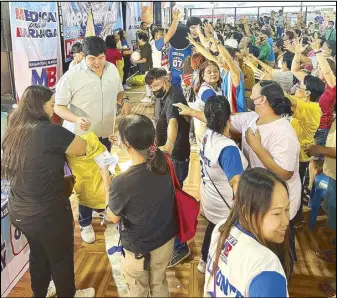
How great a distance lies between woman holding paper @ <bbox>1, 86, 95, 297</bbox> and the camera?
1.32m

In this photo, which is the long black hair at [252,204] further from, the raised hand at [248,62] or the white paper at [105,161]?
the raised hand at [248,62]

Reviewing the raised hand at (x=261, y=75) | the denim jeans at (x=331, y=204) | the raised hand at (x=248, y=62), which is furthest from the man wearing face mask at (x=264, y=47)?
the denim jeans at (x=331, y=204)

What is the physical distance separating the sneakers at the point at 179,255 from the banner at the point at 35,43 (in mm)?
1143

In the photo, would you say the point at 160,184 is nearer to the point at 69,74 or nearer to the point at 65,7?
the point at 69,74

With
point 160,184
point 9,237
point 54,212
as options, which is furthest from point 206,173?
point 9,237

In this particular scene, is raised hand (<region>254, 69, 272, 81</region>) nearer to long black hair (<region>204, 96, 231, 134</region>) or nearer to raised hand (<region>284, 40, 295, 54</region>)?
raised hand (<region>284, 40, 295, 54</region>)

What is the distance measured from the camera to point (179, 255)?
78.3 inches

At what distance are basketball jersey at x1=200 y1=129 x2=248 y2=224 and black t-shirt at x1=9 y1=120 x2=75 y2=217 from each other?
22.7 inches

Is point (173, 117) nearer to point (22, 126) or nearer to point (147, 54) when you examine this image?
point (22, 126)

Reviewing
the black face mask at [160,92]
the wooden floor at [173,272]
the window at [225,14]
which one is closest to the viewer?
the wooden floor at [173,272]

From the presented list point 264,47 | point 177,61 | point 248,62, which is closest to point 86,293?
point 248,62

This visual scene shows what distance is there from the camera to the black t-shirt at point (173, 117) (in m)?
2.02

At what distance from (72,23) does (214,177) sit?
2051mm

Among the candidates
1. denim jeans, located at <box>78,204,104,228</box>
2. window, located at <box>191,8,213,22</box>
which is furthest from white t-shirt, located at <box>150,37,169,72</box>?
denim jeans, located at <box>78,204,104,228</box>
